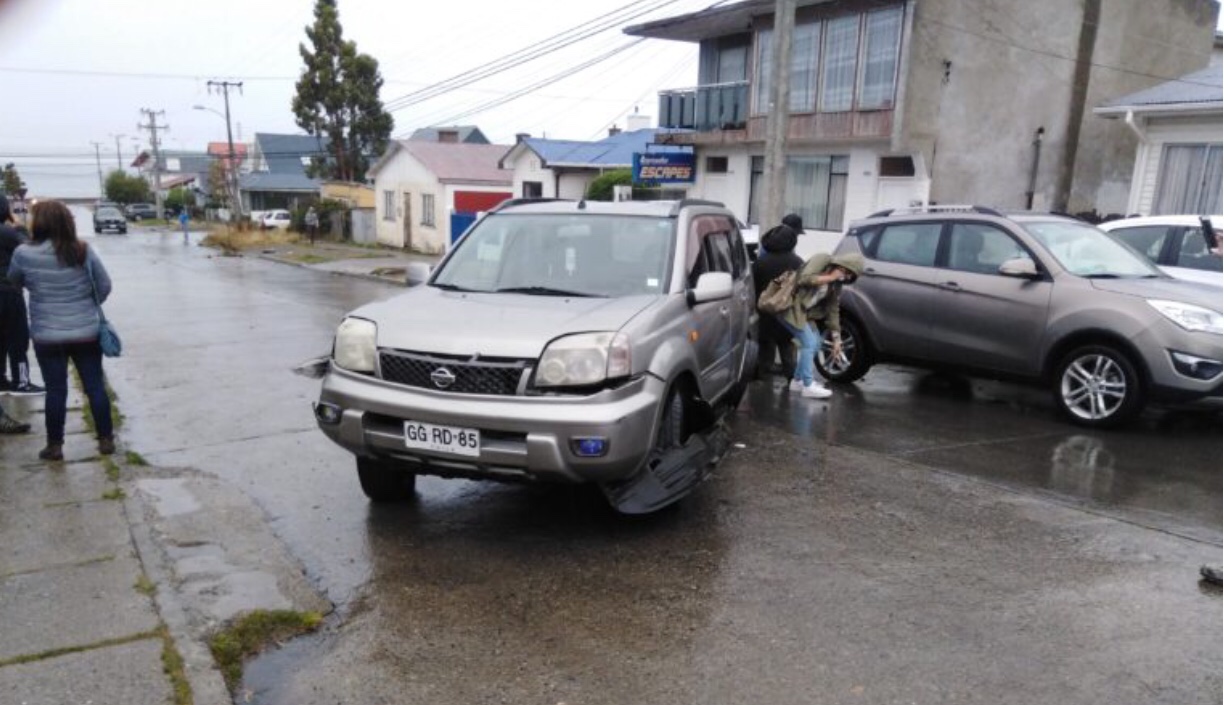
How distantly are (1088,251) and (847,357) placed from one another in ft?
7.65

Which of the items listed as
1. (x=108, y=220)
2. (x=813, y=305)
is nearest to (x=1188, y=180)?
(x=813, y=305)

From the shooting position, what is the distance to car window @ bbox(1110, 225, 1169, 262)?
902 cm

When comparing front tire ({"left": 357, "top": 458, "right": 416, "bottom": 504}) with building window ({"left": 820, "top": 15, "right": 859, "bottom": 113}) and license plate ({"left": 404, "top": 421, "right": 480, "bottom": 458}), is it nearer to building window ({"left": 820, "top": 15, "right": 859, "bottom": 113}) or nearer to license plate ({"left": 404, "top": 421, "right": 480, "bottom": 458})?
license plate ({"left": 404, "top": 421, "right": 480, "bottom": 458})

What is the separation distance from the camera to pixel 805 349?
8.03 meters

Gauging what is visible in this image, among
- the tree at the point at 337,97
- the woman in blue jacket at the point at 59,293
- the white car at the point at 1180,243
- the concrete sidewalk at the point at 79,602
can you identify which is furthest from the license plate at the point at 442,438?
the tree at the point at 337,97

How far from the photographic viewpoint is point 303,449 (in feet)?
20.8

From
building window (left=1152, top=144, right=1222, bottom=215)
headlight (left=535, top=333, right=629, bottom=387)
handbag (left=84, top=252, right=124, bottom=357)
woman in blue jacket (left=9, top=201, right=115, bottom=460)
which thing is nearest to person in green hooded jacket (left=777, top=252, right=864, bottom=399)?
headlight (left=535, top=333, right=629, bottom=387)

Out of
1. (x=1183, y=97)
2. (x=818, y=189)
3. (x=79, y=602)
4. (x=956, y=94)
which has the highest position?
(x=956, y=94)

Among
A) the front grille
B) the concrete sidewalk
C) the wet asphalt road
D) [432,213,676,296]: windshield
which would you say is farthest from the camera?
[432,213,676,296]: windshield

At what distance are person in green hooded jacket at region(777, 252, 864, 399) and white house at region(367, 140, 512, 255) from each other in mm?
24886

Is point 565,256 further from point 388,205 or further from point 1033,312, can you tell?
point 388,205

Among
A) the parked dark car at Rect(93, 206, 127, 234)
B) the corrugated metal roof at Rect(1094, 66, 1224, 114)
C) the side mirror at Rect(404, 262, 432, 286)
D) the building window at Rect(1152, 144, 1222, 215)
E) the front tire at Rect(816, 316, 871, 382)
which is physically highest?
the corrugated metal roof at Rect(1094, 66, 1224, 114)

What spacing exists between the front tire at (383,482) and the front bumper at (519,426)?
56cm

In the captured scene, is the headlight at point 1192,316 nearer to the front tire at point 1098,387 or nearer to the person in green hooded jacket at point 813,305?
the front tire at point 1098,387
